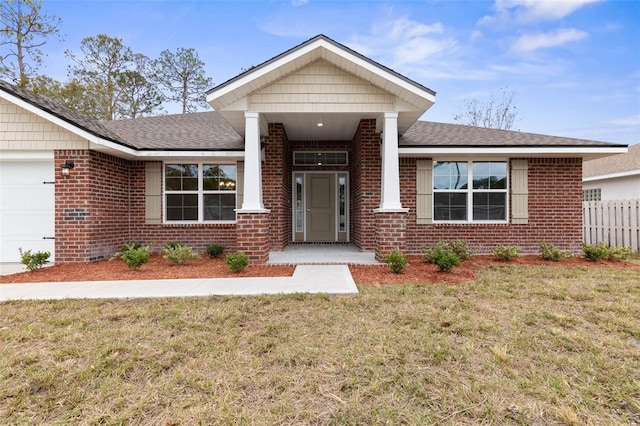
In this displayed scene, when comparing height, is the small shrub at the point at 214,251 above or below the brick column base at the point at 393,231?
below

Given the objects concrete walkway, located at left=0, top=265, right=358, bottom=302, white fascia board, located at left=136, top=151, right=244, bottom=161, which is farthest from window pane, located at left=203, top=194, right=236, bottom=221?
concrete walkway, located at left=0, top=265, right=358, bottom=302

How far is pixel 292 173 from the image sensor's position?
9.79m

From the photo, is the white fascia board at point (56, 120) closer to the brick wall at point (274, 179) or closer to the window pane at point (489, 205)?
the brick wall at point (274, 179)

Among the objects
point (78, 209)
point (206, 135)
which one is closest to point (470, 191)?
point (206, 135)

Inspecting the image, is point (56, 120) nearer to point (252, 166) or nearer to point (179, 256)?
point (179, 256)

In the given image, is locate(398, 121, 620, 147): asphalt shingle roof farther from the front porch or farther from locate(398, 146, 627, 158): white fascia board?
the front porch

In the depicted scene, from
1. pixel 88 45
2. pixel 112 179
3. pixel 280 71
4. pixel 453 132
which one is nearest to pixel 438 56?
pixel 453 132

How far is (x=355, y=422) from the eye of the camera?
6.23 ft

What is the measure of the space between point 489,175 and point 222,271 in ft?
24.1

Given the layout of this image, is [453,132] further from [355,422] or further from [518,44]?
[518,44]

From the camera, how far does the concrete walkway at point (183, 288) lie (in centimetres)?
441

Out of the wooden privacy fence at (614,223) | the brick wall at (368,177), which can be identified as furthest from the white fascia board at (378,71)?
the wooden privacy fence at (614,223)

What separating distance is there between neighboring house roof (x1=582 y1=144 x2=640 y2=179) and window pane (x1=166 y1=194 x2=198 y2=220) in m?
15.4

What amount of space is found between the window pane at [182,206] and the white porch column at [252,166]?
3015 mm
